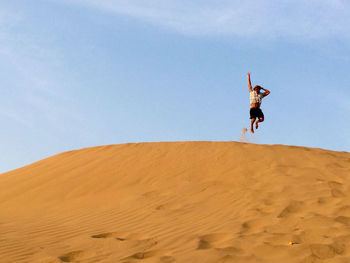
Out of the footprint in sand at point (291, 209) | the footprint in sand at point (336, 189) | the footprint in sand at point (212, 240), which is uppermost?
the footprint in sand at point (336, 189)

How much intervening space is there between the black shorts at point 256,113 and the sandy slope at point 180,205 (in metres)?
1.13

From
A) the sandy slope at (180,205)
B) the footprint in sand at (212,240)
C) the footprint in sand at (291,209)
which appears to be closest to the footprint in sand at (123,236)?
the sandy slope at (180,205)

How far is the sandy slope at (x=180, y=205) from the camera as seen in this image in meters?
4.59

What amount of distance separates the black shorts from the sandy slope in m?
1.13

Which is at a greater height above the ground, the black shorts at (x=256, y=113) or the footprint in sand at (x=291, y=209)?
the black shorts at (x=256, y=113)

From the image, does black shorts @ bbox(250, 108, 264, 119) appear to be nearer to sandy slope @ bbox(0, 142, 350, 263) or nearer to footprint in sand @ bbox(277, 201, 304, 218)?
sandy slope @ bbox(0, 142, 350, 263)

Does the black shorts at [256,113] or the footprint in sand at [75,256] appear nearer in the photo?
the footprint in sand at [75,256]

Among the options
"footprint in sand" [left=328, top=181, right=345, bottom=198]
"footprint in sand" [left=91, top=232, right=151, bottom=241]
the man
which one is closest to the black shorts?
the man

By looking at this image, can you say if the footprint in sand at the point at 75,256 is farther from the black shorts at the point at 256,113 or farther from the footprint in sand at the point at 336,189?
the black shorts at the point at 256,113

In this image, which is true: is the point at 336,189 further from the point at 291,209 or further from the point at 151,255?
the point at 151,255

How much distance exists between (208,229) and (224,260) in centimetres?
129

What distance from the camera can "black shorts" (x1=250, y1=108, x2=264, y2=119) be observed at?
11.3 metres

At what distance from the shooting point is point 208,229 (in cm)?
546

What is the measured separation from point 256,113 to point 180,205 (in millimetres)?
5229
